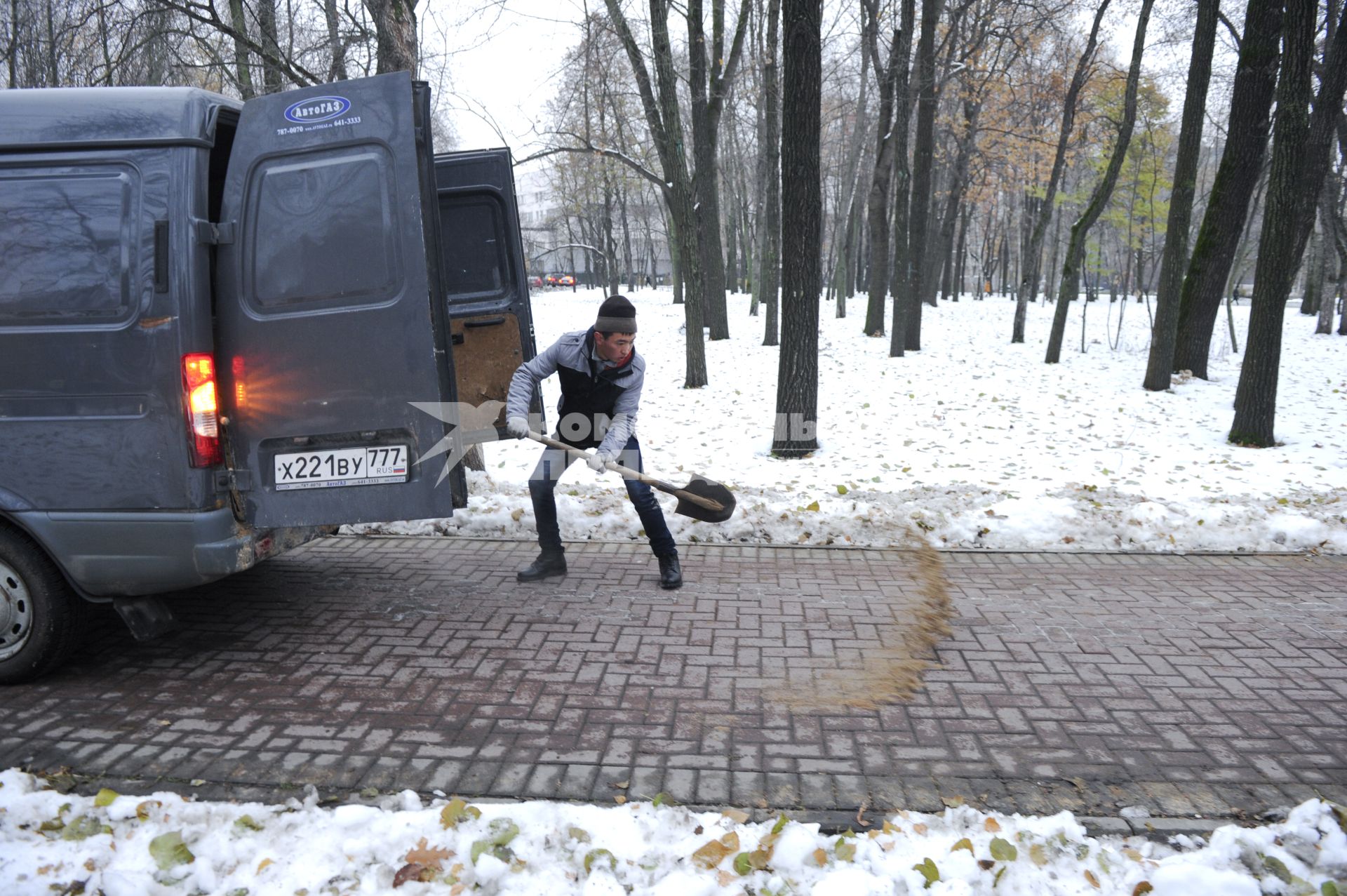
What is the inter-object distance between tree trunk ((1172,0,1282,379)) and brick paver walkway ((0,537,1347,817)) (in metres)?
7.96

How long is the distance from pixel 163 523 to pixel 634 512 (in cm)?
336

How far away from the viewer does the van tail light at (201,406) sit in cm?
367

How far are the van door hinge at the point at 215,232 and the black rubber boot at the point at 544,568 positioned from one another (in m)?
2.54

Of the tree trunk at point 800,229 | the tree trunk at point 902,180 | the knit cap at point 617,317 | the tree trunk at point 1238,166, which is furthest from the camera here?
the tree trunk at point 902,180

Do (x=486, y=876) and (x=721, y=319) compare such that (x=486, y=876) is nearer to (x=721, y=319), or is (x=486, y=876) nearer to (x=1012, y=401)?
(x=1012, y=401)

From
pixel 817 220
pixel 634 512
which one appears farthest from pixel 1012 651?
pixel 817 220

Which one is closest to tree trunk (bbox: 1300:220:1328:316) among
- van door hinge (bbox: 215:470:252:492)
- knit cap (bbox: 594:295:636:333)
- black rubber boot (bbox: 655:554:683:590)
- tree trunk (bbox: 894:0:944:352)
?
tree trunk (bbox: 894:0:944:352)

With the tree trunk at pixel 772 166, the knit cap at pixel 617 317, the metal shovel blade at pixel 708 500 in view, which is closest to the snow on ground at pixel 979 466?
the metal shovel blade at pixel 708 500

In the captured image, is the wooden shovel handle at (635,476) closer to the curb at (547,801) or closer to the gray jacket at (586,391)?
the gray jacket at (586,391)

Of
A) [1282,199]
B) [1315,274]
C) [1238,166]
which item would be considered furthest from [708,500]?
[1315,274]

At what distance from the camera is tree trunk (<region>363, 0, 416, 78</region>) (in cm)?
715

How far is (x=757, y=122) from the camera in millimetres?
26094

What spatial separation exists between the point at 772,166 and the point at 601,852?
18.5m

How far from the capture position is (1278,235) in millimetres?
8125
